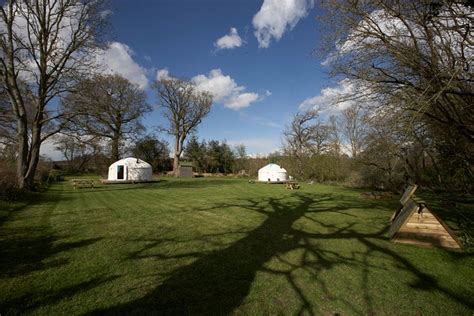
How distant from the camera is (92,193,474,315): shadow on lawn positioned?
2932 mm

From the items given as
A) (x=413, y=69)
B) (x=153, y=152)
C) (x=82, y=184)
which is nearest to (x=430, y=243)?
(x=413, y=69)

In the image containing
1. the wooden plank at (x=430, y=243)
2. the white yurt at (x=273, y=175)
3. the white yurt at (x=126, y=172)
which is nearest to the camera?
the wooden plank at (x=430, y=243)

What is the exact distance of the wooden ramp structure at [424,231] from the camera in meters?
5.29

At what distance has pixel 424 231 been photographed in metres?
5.39

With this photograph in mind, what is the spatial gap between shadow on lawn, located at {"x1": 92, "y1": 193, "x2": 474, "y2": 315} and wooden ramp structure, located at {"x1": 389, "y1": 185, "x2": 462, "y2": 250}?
64 centimetres

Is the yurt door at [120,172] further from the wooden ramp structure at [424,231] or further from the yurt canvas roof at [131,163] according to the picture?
the wooden ramp structure at [424,231]

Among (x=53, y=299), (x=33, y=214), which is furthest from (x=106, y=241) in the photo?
(x=33, y=214)

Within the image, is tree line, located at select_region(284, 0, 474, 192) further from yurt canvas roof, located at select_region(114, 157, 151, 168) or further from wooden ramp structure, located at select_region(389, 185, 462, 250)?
yurt canvas roof, located at select_region(114, 157, 151, 168)

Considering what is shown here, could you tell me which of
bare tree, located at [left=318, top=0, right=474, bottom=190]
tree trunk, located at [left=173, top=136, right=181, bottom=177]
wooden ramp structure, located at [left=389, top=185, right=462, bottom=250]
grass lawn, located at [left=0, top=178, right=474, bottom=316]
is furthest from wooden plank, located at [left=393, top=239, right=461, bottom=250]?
tree trunk, located at [left=173, top=136, right=181, bottom=177]

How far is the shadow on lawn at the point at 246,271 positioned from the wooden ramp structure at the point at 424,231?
64 cm

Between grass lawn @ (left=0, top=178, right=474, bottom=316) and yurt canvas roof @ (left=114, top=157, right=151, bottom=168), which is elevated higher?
yurt canvas roof @ (left=114, top=157, right=151, bottom=168)

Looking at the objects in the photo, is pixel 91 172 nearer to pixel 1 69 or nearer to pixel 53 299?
pixel 1 69

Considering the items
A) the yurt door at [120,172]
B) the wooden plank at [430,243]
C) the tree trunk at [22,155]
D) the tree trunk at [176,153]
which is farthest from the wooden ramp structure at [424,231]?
the tree trunk at [176,153]

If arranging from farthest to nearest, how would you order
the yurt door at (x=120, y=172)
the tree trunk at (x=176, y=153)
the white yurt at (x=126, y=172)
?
1. the tree trunk at (x=176, y=153)
2. the yurt door at (x=120, y=172)
3. the white yurt at (x=126, y=172)
